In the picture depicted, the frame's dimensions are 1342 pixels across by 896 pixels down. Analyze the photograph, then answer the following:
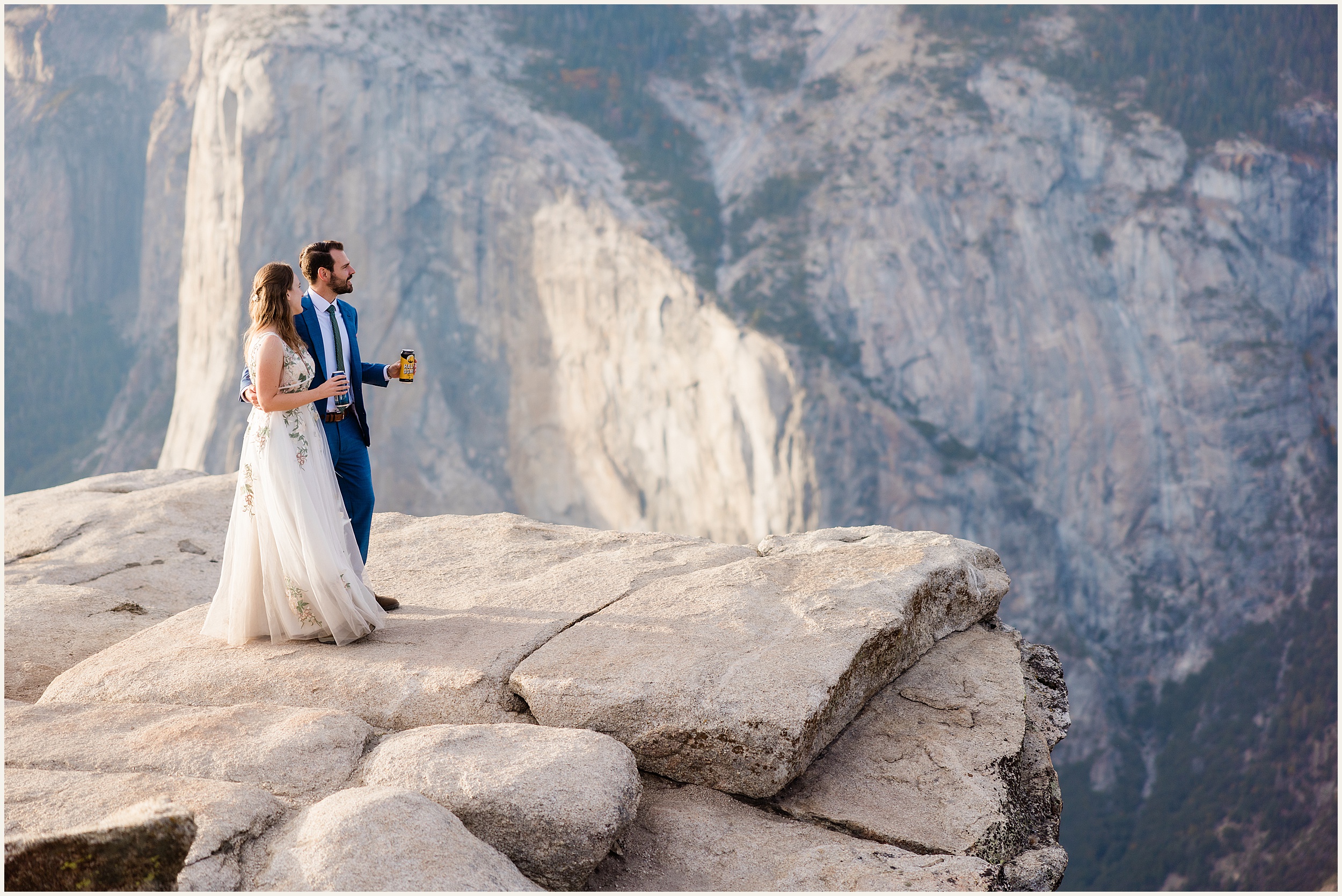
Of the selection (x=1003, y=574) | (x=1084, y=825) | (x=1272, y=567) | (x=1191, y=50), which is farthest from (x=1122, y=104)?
(x=1003, y=574)

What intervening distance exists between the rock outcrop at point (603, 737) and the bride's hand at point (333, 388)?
1.27m

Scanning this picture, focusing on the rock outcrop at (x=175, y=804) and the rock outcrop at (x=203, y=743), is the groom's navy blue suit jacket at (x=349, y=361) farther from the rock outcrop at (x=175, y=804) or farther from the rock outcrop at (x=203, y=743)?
the rock outcrop at (x=175, y=804)

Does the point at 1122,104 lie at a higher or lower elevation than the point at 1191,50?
lower

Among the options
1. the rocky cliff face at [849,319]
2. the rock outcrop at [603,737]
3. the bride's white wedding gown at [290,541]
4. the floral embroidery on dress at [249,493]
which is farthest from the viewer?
the rocky cliff face at [849,319]

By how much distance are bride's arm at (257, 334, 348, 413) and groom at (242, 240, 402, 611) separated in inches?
6.2

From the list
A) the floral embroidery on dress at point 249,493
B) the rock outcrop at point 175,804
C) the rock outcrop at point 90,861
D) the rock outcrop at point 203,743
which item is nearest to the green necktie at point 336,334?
the floral embroidery on dress at point 249,493

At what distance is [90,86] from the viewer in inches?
2186

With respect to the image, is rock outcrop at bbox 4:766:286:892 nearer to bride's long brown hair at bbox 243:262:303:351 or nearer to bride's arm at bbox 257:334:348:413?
bride's arm at bbox 257:334:348:413

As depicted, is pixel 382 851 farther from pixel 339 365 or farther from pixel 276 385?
pixel 339 365

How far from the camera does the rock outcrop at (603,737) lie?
331 centimetres

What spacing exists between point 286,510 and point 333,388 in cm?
64

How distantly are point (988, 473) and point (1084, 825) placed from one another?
13202 mm

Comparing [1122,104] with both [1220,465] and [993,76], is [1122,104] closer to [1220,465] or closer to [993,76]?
[993,76]

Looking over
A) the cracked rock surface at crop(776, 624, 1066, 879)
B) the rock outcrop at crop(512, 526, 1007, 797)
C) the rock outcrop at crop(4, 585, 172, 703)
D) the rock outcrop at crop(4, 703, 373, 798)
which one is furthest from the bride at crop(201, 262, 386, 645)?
the cracked rock surface at crop(776, 624, 1066, 879)
